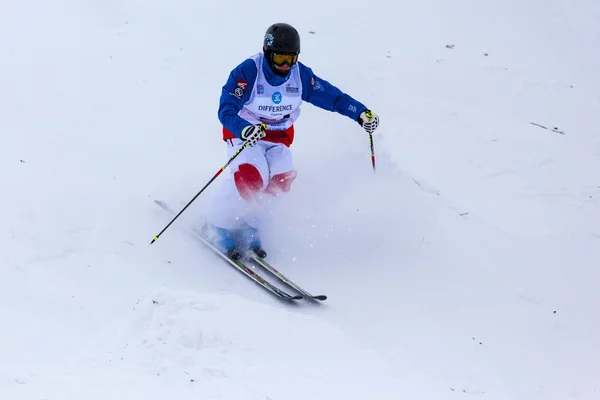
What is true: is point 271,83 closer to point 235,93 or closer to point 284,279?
point 235,93

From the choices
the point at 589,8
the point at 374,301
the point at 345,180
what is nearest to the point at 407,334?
the point at 374,301

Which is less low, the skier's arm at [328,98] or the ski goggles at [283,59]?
the ski goggles at [283,59]

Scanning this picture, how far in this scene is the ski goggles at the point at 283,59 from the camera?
5.55 meters

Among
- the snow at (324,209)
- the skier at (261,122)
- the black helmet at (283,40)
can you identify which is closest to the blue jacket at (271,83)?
the skier at (261,122)

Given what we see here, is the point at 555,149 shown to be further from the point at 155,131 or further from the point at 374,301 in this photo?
the point at 155,131

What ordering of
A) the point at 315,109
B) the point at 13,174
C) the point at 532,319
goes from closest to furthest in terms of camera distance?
the point at 532,319, the point at 13,174, the point at 315,109

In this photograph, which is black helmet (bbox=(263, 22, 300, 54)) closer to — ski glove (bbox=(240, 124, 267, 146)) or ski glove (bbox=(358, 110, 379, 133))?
ski glove (bbox=(240, 124, 267, 146))

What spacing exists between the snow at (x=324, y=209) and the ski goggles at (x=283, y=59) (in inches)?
58.5

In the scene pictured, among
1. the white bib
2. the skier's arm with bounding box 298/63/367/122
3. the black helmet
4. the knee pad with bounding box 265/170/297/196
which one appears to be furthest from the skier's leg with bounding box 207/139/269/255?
the black helmet

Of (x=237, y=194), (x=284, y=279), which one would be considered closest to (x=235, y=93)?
(x=237, y=194)

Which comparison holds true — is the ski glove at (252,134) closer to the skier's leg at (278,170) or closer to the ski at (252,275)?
the skier's leg at (278,170)

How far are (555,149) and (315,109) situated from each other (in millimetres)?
2975

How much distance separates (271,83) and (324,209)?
1425 mm

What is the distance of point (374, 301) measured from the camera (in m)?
5.27
